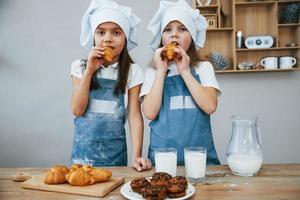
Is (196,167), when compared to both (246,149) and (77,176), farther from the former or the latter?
(77,176)

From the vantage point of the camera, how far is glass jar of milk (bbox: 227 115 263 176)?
1060 millimetres

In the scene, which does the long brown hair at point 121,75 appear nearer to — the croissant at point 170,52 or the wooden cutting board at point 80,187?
the croissant at point 170,52

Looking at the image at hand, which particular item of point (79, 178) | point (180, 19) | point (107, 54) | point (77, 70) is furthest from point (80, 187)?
point (180, 19)

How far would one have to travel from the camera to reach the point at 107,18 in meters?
1.46

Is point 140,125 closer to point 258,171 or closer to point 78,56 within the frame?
point 258,171

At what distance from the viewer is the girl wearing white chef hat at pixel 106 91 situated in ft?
4.79

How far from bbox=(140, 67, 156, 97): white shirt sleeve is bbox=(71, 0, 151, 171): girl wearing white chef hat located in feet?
0.18

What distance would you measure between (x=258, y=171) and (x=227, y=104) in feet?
5.99

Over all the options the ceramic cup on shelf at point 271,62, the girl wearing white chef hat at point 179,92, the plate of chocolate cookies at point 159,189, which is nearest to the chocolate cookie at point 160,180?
the plate of chocolate cookies at point 159,189

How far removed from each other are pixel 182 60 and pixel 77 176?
2.41 ft

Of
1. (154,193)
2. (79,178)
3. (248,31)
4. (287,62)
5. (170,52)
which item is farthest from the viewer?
(248,31)

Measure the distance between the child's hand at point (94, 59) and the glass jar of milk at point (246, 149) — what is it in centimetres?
66

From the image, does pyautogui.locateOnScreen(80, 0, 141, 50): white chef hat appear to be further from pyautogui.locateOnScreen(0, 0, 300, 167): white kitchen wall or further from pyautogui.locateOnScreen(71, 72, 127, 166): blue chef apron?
pyautogui.locateOnScreen(0, 0, 300, 167): white kitchen wall

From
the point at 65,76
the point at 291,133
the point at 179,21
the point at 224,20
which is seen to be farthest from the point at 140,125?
the point at 291,133
